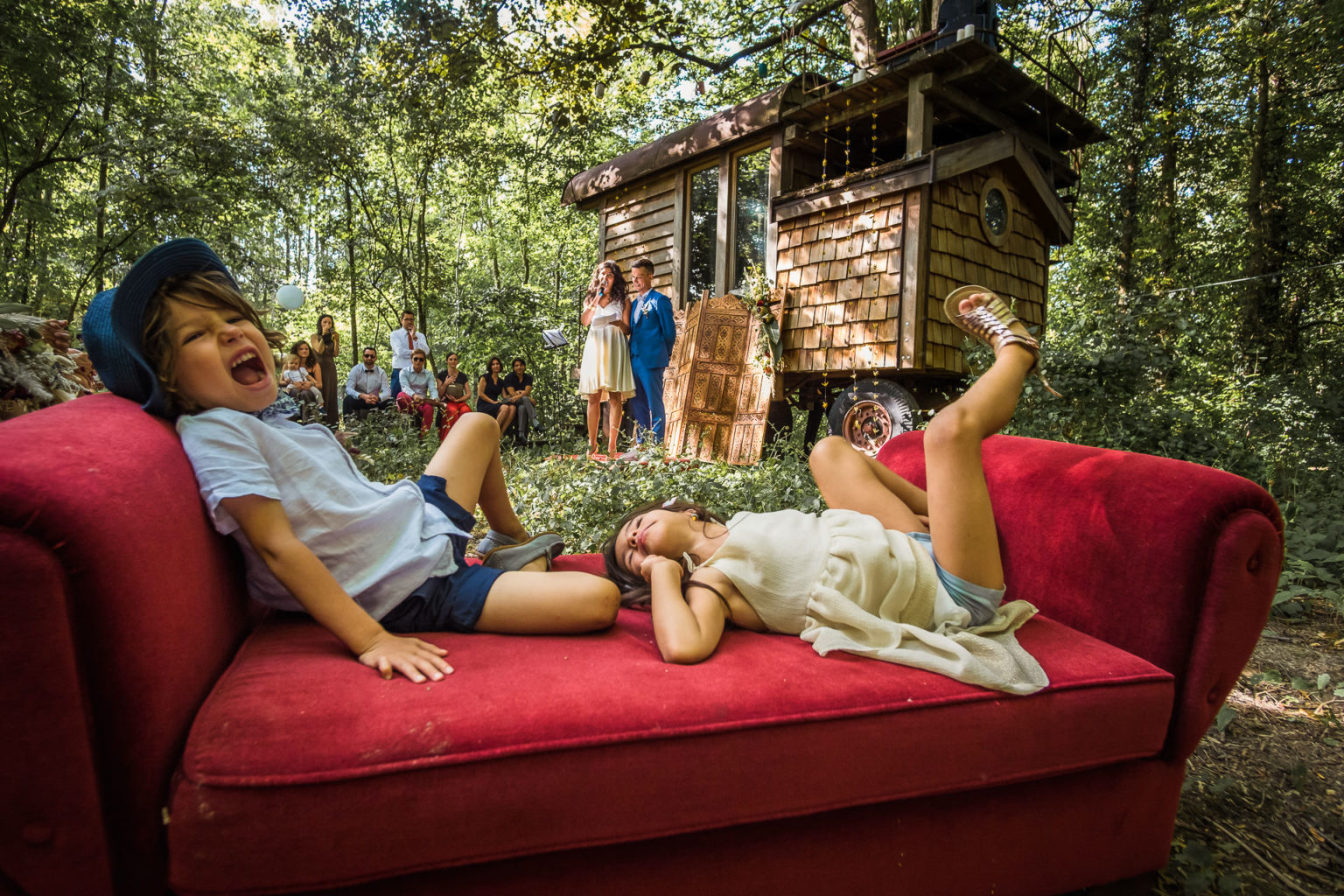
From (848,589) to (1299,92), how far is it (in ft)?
46.5

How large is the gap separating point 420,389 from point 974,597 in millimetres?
8807

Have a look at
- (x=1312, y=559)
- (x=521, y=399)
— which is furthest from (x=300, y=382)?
(x=1312, y=559)

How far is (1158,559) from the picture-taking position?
1.58 meters

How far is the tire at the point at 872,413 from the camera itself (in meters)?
5.96

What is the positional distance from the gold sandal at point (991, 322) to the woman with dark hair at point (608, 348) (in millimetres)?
5108

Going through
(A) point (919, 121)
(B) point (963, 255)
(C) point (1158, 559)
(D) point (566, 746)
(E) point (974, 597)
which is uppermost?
(A) point (919, 121)

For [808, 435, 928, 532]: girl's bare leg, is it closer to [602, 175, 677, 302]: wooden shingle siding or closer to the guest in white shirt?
[602, 175, 677, 302]: wooden shingle siding

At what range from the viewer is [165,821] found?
105 centimetres

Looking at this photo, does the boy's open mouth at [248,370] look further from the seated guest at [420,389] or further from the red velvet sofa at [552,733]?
the seated guest at [420,389]

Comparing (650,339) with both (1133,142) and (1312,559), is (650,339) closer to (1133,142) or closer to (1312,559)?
(1312,559)

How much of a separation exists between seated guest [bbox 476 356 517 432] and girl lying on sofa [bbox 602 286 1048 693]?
7.63m

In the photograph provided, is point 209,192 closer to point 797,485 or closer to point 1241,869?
point 797,485

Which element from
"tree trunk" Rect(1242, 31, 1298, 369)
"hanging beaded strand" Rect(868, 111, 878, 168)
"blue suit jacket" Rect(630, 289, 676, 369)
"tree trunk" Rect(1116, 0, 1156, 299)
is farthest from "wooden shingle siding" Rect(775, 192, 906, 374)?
"tree trunk" Rect(1242, 31, 1298, 369)

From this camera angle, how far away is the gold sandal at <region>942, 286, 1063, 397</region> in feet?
6.72
